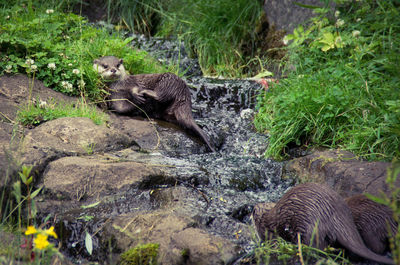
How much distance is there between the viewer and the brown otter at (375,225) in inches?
82.3

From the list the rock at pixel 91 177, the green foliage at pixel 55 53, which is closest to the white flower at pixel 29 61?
the green foliage at pixel 55 53

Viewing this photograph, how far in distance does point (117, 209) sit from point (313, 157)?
150 centimetres

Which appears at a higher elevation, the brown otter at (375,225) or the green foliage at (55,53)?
the brown otter at (375,225)

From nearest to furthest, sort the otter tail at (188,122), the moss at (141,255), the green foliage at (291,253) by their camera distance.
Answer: the green foliage at (291,253), the moss at (141,255), the otter tail at (188,122)

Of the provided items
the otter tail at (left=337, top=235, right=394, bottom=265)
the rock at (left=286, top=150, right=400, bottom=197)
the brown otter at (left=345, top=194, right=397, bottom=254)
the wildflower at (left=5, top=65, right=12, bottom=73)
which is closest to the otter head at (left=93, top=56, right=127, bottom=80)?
the wildflower at (left=5, top=65, right=12, bottom=73)

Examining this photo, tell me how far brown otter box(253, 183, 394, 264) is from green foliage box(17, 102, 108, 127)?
2.06 m

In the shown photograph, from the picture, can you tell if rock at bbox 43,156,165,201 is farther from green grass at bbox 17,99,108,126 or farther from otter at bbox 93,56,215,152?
otter at bbox 93,56,215,152

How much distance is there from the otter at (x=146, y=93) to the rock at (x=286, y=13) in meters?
1.89

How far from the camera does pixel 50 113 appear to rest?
3.59 metres

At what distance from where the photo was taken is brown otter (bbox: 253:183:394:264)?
1.93 metres

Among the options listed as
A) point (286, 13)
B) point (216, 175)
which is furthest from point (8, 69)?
point (286, 13)

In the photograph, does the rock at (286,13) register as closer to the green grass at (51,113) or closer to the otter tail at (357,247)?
the green grass at (51,113)

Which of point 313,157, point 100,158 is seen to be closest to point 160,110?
point 100,158

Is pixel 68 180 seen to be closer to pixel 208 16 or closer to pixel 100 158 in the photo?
pixel 100 158
